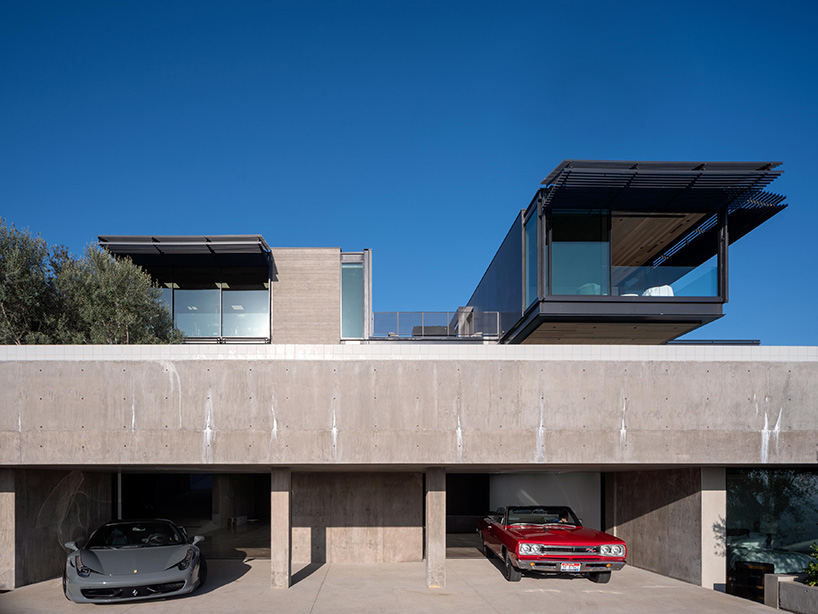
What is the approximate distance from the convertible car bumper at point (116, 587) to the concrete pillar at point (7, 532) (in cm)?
167

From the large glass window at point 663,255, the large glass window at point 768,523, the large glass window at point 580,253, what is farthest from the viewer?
the large glass window at point 663,255

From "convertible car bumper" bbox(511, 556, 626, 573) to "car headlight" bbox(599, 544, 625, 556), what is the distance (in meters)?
0.12

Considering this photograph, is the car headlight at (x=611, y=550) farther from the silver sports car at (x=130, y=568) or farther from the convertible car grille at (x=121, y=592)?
the convertible car grille at (x=121, y=592)

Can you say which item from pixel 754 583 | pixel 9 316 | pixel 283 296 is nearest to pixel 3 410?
pixel 9 316

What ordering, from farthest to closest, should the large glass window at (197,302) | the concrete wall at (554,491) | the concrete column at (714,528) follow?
the large glass window at (197,302) < the concrete wall at (554,491) < the concrete column at (714,528)

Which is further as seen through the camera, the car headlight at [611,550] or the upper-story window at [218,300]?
the upper-story window at [218,300]

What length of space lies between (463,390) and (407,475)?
4069 mm

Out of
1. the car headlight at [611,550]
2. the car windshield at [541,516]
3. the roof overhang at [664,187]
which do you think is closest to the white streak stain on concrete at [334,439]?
the car windshield at [541,516]

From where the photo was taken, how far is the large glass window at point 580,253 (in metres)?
14.6

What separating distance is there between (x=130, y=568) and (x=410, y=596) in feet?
13.7

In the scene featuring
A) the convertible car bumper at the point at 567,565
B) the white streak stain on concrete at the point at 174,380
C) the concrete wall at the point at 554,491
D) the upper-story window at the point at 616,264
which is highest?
the upper-story window at the point at 616,264

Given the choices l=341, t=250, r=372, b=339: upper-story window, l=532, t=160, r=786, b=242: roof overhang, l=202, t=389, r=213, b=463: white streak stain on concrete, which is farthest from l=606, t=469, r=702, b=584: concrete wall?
l=341, t=250, r=372, b=339: upper-story window

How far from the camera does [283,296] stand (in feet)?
64.5

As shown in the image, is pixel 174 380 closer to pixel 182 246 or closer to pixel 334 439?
pixel 334 439
